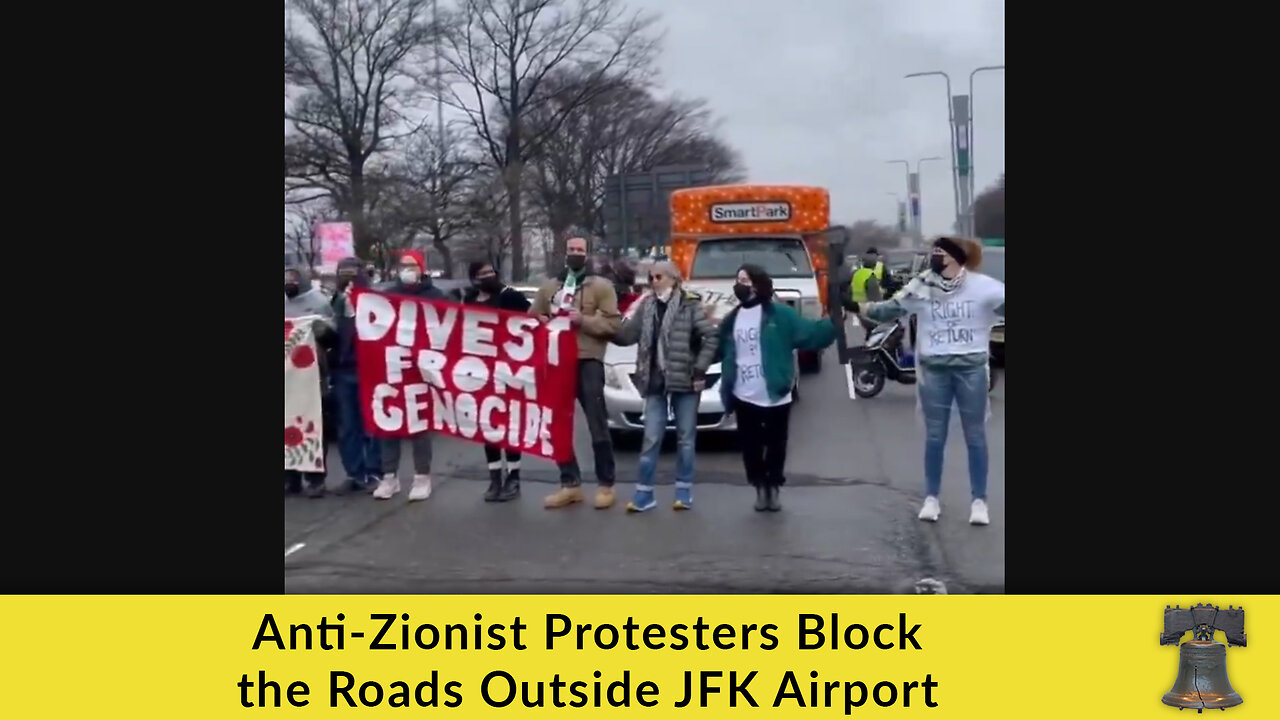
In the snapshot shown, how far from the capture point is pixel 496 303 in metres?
8.88

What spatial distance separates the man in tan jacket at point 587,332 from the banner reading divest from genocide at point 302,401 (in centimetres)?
172

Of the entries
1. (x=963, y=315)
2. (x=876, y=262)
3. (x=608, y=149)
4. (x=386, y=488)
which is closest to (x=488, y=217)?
(x=876, y=262)

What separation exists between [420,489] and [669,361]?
7.05 feet

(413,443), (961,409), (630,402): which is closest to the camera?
(961,409)

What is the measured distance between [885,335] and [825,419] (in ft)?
5.01

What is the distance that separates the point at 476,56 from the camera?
2361 cm

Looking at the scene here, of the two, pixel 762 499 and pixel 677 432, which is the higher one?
pixel 677 432

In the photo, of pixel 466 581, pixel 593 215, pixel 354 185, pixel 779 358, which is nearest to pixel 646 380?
pixel 779 358

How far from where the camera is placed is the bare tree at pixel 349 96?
16.6m

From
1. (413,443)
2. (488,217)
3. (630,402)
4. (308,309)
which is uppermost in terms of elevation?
(488,217)

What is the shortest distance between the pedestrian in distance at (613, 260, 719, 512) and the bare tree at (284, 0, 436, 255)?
801cm

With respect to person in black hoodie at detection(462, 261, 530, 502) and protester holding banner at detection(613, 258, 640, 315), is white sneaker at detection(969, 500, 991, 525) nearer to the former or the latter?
person in black hoodie at detection(462, 261, 530, 502)

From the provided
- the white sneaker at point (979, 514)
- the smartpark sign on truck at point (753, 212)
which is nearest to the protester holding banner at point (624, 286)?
the white sneaker at point (979, 514)

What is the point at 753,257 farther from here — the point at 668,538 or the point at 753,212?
the point at 668,538
